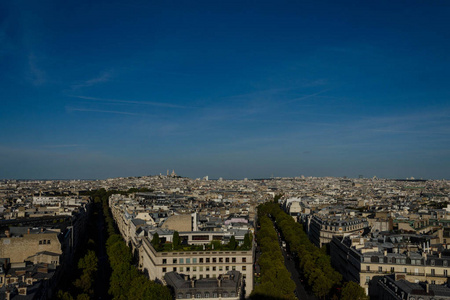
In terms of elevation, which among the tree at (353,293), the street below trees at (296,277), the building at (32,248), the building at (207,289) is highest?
the building at (32,248)

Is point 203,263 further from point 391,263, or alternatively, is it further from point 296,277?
point 391,263

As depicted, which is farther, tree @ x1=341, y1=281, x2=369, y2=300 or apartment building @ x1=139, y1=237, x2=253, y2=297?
apartment building @ x1=139, y1=237, x2=253, y2=297

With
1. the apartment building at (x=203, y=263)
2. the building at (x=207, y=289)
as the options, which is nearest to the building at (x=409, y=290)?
the building at (x=207, y=289)

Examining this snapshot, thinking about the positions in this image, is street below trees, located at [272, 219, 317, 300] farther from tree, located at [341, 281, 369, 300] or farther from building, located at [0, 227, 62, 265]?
building, located at [0, 227, 62, 265]

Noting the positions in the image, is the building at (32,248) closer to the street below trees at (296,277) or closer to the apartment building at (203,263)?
the apartment building at (203,263)

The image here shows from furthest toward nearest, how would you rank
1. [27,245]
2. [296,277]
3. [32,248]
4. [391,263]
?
[296,277] < [32,248] < [27,245] < [391,263]

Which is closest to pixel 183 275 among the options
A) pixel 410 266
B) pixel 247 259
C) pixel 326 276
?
pixel 247 259


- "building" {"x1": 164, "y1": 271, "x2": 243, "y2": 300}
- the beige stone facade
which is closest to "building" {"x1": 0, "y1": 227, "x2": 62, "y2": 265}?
the beige stone facade

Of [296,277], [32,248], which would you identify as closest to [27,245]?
[32,248]

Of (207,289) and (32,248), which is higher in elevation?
(32,248)
